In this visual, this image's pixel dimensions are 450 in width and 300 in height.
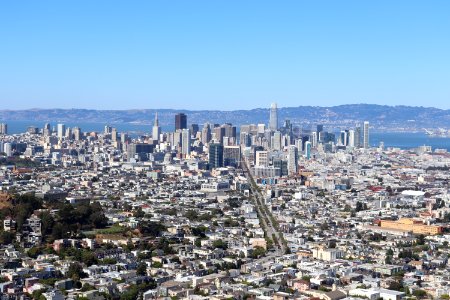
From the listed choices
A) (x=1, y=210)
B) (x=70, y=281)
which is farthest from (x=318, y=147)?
(x=70, y=281)

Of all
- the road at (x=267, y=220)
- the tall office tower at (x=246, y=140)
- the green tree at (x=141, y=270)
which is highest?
the tall office tower at (x=246, y=140)

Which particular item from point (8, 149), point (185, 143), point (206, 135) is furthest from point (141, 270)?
point (206, 135)

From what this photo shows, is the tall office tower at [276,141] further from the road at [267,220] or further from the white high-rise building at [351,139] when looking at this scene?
the road at [267,220]

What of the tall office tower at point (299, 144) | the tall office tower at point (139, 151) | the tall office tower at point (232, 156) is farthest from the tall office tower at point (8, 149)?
the tall office tower at point (299, 144)

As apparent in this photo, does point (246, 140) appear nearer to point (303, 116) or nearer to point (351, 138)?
point (351, 138)

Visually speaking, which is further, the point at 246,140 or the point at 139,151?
the point at 246,140

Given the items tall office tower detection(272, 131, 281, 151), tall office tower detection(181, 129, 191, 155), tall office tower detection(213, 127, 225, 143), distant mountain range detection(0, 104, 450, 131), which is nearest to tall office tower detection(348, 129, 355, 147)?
tall office tower detection(272, 131, 281, 151)

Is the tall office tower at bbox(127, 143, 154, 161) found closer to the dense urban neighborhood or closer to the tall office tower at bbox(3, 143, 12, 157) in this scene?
the dense urban neighborhood
